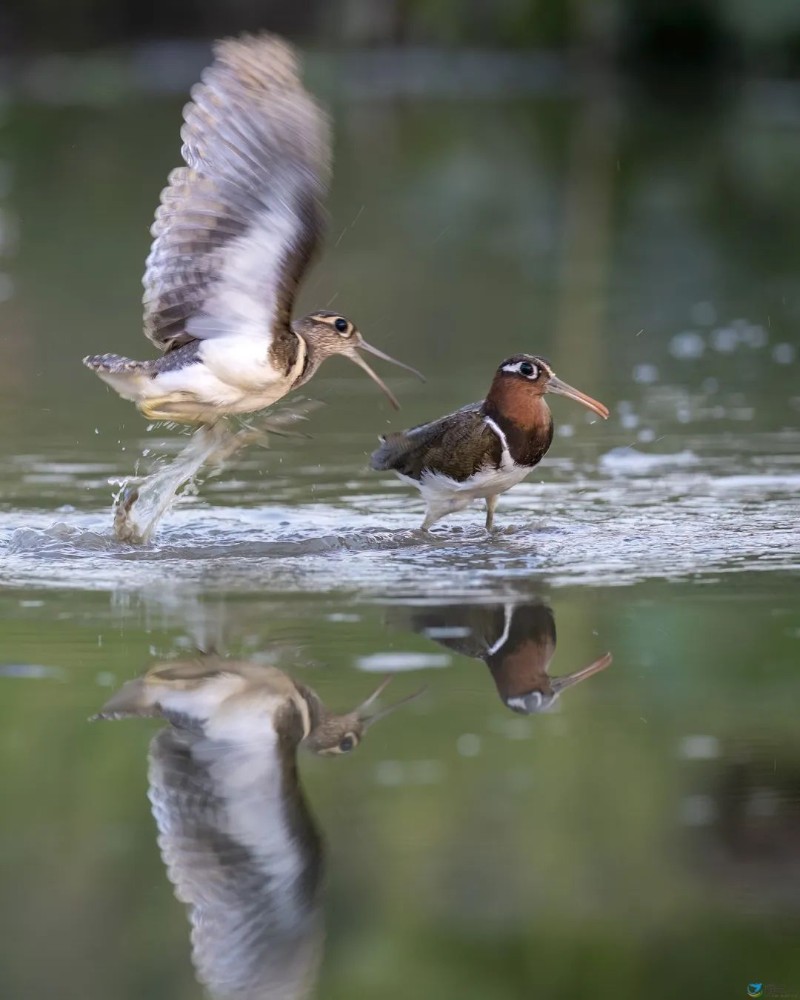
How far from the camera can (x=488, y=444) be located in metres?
8.04

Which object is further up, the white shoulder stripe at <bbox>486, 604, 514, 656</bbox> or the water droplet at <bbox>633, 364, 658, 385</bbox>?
the water droplet at <bbox>633, 364, 658, 385</bbox>

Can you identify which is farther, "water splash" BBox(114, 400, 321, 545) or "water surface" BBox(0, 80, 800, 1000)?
"water splash" BBox(114, 400, 321, 545)

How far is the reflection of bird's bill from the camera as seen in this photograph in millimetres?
5844

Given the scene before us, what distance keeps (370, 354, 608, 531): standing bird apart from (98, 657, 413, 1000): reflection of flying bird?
2.15 metres

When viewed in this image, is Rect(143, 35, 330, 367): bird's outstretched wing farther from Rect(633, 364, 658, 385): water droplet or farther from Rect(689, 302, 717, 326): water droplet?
Rect(689, 302, 717, 326): water droplet

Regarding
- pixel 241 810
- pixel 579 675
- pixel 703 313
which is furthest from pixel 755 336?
pixel 241 810

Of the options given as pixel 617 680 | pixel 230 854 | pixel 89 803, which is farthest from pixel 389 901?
pixel 617 680

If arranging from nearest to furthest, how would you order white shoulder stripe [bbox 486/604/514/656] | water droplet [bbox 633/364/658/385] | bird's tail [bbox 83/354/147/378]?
1. white shoulder stripe [bbox 486/604/514/656]
2. bird's tail [bbox 83/354/147/378]
3. water droplet [bbox 633/364/658/385]

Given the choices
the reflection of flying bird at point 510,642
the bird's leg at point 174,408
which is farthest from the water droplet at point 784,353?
the reflection of flying bird at point 510,642

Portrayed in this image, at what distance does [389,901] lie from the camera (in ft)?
14.5

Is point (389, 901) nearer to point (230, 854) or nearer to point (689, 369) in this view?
point (230, 854)

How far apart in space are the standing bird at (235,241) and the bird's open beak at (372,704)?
2.15 meters

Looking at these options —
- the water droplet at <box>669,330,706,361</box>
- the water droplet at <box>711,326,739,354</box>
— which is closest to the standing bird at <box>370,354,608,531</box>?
the water droplet at <box>669,330,706,361</box>

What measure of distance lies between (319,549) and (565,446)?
7.50 ft
